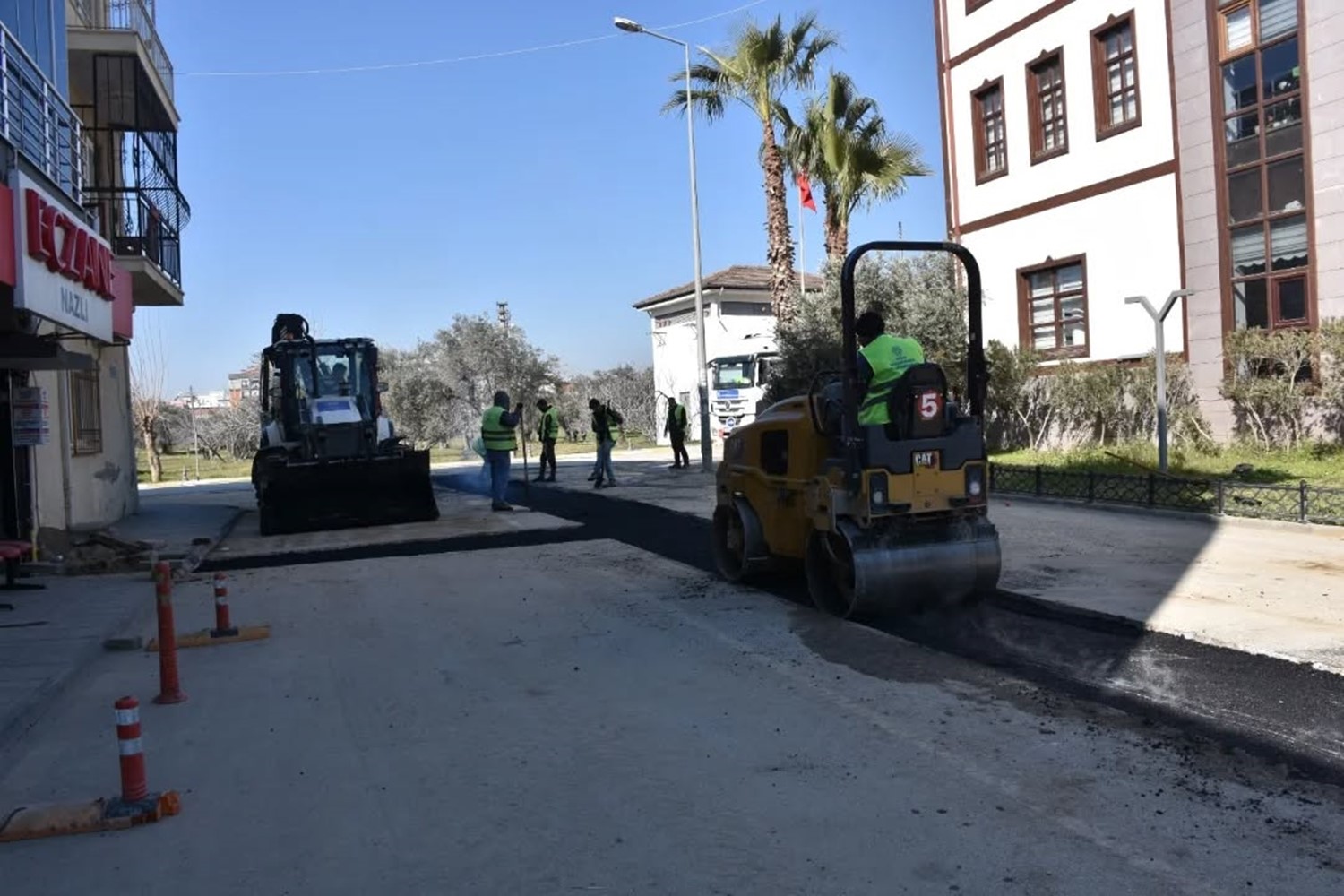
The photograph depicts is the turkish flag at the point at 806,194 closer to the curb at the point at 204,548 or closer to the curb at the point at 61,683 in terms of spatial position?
the curb at the point at 204,548

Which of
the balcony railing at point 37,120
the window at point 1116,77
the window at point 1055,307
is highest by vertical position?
the window at point 1116,77

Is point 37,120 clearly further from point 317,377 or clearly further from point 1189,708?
point 1189,708

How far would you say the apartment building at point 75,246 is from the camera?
8.62 m

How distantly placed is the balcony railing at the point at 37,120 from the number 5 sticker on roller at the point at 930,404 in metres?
6.91

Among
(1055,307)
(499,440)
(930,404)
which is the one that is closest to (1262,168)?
(1055,307)

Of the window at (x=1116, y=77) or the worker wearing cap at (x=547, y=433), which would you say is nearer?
the window at (x=1116, y=77)

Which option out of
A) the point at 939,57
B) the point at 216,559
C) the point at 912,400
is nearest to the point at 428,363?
the point at 939,57

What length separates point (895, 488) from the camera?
7238 mm

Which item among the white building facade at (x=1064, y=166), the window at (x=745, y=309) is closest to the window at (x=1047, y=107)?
the white building facade at (x=1064, y=166)

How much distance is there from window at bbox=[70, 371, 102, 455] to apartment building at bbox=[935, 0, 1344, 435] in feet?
57.2

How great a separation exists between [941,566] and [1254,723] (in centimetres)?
250

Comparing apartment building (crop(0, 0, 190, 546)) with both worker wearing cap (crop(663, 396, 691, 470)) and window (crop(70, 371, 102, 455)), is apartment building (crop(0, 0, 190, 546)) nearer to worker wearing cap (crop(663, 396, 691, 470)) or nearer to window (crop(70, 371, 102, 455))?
window (crop(70, 371, 102, 455))

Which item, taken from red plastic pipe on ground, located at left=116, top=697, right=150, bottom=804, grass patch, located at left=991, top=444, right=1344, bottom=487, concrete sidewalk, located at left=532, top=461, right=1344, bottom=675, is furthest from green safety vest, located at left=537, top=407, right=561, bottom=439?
red plastic pipe on ground, located at left=116, top=697, right=150, bottom=804

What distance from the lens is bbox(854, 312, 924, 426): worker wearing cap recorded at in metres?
7.41
